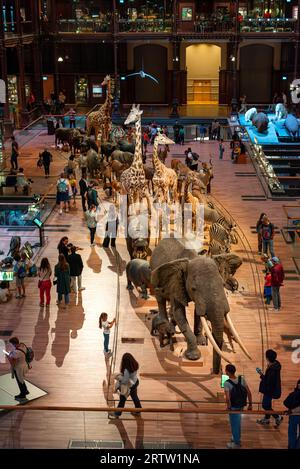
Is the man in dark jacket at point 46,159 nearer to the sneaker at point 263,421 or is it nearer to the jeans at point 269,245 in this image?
the jeans at point 269,245

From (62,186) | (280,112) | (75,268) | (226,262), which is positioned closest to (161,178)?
(62,186)

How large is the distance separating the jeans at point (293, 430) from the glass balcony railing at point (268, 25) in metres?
32.1

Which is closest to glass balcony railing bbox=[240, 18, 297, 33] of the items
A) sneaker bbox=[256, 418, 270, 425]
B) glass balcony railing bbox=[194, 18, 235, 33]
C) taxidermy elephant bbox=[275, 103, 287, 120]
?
glass balcony railing bbox=[194, 18, 235, 33]

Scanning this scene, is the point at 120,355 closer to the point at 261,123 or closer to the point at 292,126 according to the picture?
the point at 292,126

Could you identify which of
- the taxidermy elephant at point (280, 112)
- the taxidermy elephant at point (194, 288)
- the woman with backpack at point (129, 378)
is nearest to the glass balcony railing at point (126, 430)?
the woman with backpack at point (129, 378)

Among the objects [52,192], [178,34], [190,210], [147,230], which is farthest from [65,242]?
[178,34]

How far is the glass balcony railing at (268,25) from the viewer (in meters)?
39.2

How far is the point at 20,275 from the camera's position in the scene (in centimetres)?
1579

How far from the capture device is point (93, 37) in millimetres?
39719

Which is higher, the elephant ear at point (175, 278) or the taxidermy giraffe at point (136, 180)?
the elephant ear at point (175, 278)

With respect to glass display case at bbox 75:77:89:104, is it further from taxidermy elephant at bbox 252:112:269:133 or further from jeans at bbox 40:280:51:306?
jeans at bbox 40:280:51:306

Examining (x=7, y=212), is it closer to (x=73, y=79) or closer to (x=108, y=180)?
(x=108, y=180)

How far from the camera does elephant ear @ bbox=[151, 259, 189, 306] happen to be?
466 inches

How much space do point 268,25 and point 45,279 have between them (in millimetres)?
28007
